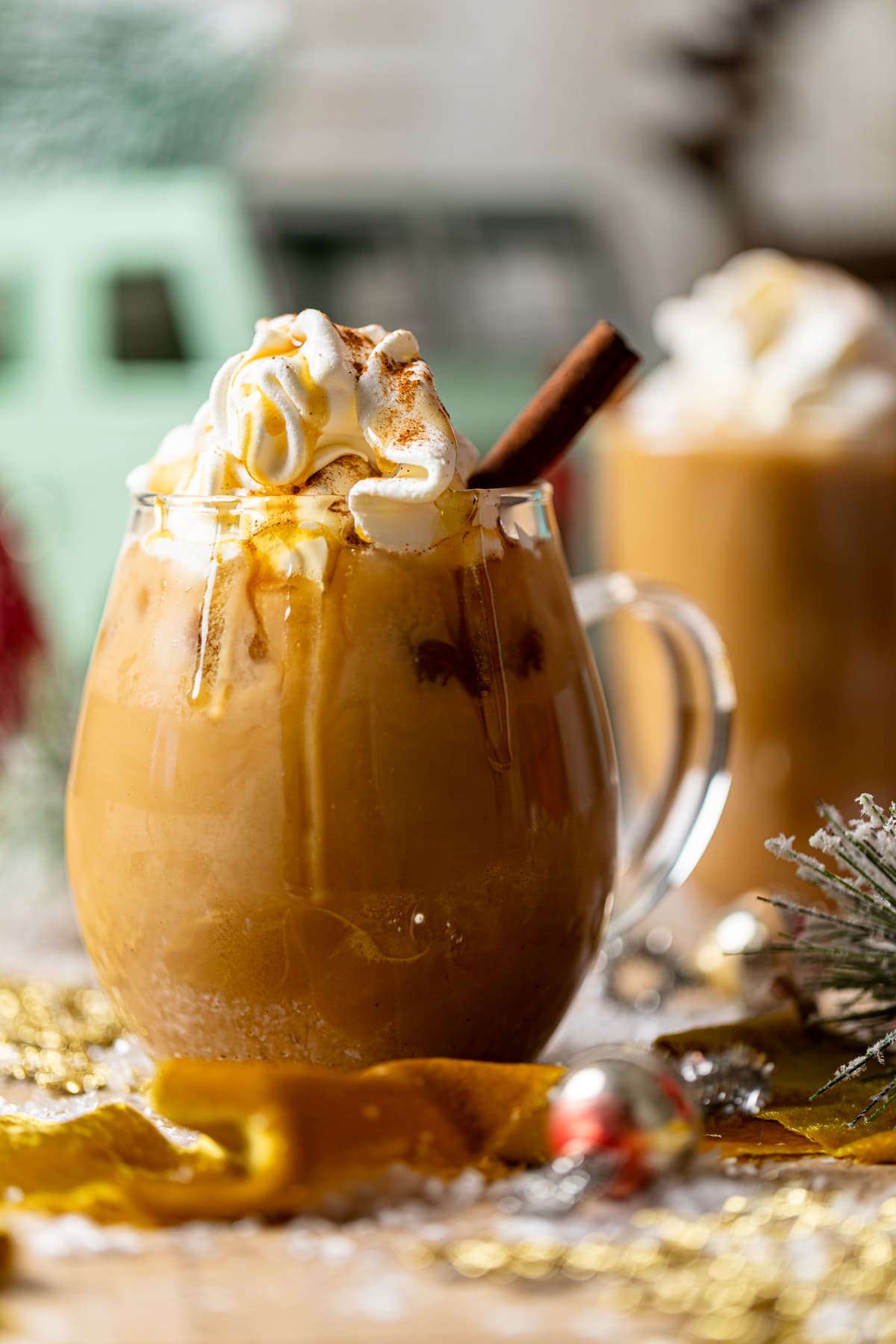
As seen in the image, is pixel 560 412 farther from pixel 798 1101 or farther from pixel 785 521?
pixel 785 521

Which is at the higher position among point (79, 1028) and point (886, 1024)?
point (79, 1028)

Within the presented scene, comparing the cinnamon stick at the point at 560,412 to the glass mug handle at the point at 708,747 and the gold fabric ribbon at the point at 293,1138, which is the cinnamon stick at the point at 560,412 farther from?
the gold fabric ribbon at the point at 293,1138

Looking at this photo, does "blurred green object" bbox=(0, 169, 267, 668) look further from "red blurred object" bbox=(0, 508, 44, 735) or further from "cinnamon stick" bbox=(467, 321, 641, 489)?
"cinnamon stick" bbox=(467, 321, 641, 489)

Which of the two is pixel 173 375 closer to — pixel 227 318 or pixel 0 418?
pixel 227 318

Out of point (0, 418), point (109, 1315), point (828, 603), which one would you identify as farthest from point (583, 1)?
point (109, 1315)

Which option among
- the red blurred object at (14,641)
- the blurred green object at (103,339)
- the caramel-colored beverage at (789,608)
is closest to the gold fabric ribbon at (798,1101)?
the caramel-colored beverage at (789,608)

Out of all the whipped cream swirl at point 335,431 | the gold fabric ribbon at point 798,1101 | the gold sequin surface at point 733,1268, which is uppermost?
the whipped cream swirl at point 335,431
